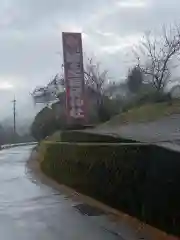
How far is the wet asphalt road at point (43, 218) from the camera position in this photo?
336 inches

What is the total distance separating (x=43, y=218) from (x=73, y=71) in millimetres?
11669

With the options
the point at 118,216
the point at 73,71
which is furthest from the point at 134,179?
the point at 73,71

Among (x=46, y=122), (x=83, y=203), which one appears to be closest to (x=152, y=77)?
(x=46, y=122)

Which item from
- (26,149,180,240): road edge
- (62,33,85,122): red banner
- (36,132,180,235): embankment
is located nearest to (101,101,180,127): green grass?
(62,33,85,122): red banner

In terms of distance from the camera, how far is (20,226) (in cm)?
960

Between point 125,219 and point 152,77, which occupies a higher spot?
point 152,77

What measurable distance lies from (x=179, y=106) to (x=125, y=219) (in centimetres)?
1679

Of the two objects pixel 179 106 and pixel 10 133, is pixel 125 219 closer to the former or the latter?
pixel 179 106

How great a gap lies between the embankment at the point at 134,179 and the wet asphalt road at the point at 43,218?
2.45 feet

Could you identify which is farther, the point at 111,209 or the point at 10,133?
the point at 10,133

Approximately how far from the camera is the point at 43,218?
1031 centimetres

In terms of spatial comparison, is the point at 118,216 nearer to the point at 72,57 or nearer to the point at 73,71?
the point at 73,71

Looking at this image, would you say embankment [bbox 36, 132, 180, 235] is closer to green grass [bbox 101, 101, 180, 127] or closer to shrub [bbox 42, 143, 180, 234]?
shrub [bbox 42, 143, 180, 234]

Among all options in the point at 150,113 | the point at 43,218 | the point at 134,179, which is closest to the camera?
the point at 134,179
